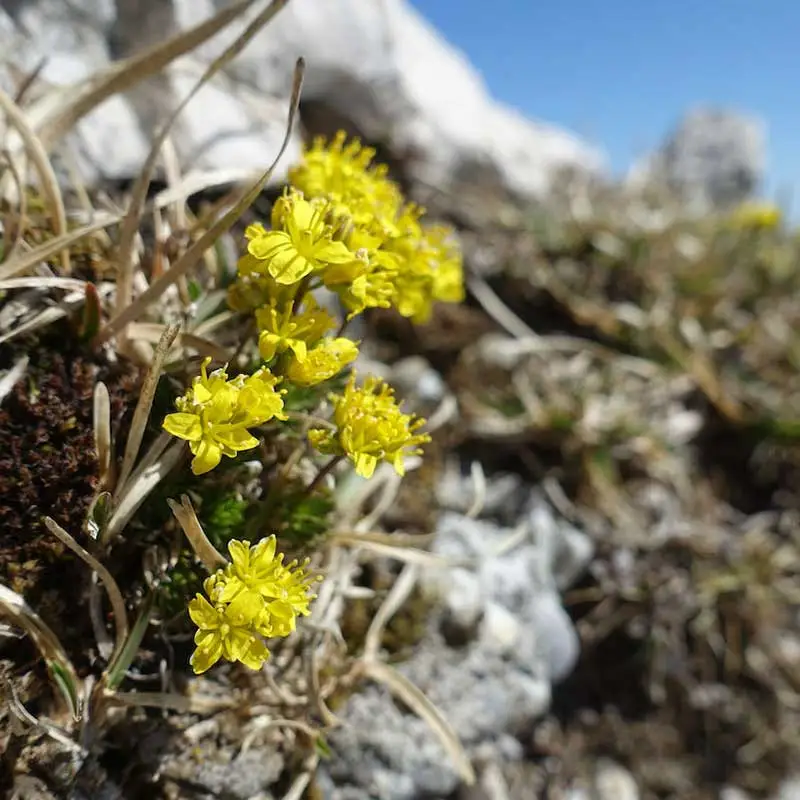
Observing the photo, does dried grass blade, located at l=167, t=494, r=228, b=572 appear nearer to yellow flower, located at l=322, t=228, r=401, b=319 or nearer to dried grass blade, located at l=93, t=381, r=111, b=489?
dried grass blade, located at l=93, t=381, r=111, b=489

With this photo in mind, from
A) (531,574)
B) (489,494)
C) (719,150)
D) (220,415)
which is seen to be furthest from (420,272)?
(719,150)

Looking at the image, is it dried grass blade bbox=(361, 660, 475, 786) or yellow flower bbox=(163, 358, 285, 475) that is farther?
dried grass blade bbox=(361, 660, 475, 786)

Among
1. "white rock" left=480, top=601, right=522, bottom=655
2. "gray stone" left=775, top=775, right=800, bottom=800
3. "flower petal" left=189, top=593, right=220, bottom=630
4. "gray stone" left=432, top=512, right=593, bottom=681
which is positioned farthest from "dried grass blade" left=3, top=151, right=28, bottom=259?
"gray stone" left=775, top=775, right=800, bottom=800

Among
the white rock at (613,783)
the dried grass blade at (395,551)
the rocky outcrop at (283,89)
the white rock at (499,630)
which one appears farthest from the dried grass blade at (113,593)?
the white rock at (613,783)

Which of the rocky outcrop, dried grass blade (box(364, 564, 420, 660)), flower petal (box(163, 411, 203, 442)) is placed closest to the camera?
flower petal (box(163, 411, 203, 442))

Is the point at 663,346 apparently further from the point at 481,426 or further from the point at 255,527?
the point at 255,527

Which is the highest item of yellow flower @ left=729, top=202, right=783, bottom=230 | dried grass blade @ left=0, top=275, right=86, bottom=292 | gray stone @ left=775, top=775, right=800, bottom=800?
yellow flower @ left=729, top=202, right=783, bottom=230

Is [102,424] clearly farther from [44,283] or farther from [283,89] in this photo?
[283,89]

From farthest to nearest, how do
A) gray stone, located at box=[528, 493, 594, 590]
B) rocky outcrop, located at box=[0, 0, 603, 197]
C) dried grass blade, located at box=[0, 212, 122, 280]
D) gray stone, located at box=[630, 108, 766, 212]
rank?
gray stone, located at box=[630, 108, 766, 212] < gray stone, located at box=[528, 493, 594, 590] < rocky outcrop, located at box=[0, 0, 603, 197] < dried grass blade, located at box=[0, 212, 122, 280]

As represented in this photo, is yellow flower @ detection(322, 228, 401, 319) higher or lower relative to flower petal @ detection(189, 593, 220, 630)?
higher
